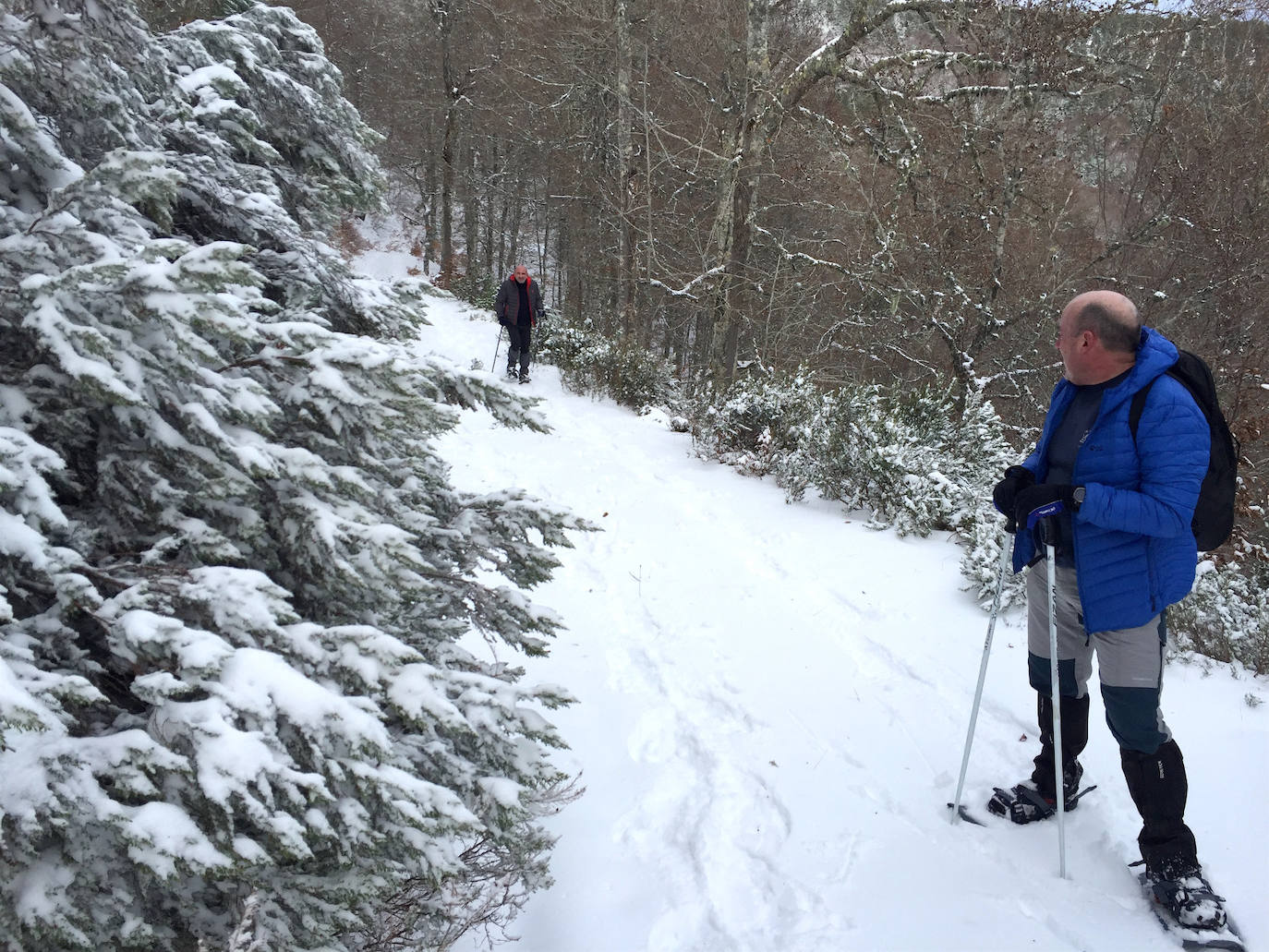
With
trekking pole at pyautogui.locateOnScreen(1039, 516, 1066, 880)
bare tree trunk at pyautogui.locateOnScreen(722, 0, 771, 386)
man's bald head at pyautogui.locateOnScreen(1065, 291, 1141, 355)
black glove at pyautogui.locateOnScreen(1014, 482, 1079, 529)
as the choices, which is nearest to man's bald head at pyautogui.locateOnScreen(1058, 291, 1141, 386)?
man's bald head at pyautogui.locateOnScreen(1065, 291, 1141, 355)

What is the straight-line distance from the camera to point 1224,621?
4.31 meters

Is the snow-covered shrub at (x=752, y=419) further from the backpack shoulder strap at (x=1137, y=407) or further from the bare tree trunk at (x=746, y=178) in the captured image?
the backpack shoulder strap at (x=1137, y=407)

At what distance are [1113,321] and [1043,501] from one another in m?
0.70

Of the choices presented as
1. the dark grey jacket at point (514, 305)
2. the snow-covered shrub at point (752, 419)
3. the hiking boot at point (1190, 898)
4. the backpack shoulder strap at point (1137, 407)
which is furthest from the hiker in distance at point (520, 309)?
the hiking boot at point (1190, 898)

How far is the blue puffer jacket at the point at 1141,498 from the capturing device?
95.9 inches

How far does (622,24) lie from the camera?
12.5 m

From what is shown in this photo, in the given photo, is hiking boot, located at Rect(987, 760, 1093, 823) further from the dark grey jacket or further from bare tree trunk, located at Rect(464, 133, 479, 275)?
bare tree trunk, located at Rect(464, 133, 479, 275)

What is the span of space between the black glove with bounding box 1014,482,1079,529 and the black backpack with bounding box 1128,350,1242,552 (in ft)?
1.00

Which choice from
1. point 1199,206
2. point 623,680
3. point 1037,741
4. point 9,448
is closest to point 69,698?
point 9,448

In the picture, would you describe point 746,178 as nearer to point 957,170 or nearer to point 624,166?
point 624,166

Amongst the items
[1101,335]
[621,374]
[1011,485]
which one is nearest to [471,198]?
[621,374]

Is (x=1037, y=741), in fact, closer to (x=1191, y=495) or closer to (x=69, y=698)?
(x=1191, y=495)

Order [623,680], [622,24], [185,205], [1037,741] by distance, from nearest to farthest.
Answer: [185,205]
[1037,741]
[623,680]
[622,24]

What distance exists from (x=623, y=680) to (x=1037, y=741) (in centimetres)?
219
